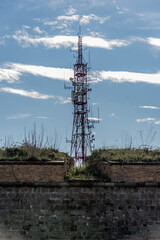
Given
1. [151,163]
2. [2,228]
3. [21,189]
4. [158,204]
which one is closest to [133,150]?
[151,163]

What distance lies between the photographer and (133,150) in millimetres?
13156

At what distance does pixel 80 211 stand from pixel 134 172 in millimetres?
2166

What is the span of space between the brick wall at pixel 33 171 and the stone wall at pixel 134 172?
165 cm

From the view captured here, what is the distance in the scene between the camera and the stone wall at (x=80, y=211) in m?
10.6

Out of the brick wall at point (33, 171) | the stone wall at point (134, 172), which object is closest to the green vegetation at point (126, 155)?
the stone wall at point (134, 172)

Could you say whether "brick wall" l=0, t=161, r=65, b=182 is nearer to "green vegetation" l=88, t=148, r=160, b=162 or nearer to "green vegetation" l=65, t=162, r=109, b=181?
"green vegetation" l=65, t=162, r=109, b=181

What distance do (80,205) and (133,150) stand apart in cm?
355

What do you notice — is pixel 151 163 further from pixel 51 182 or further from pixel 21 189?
pixel 21 189

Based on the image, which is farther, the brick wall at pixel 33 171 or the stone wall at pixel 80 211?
the brick wall at pixel 33 171

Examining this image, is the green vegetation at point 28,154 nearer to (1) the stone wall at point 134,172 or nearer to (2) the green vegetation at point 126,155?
(2) the green vegetation at point 126,155

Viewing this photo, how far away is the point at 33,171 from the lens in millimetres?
11141

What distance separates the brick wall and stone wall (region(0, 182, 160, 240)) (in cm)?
24

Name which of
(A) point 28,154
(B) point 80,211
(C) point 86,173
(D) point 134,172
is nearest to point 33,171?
(A) point 28,154

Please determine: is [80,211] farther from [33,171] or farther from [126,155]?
[126,155]
